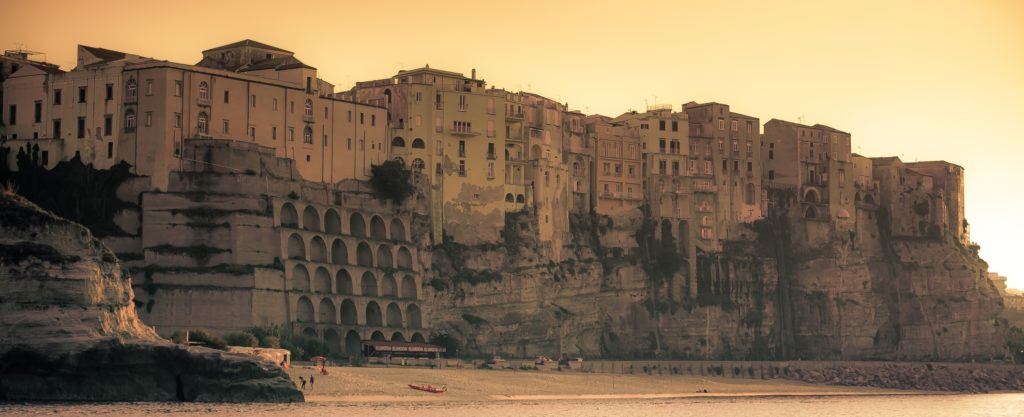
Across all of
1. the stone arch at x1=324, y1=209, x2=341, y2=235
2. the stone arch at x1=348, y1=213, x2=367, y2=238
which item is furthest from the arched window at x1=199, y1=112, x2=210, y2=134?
the stone arch at x1=348, y1=213, x2=367, y2=238

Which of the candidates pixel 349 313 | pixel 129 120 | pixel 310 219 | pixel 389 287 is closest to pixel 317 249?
pixel 310 219

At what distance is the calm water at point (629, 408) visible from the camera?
74.8m

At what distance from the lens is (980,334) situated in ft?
482

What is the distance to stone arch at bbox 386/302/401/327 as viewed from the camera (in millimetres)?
108750

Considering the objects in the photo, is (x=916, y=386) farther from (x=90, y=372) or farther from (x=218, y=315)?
(x=90, y=372)

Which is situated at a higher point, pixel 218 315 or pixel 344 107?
pixel 344 107

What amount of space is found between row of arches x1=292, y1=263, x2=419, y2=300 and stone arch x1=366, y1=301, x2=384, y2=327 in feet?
2.19

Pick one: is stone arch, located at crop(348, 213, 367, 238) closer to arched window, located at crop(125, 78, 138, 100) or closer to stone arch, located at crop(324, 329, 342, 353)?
stone arch, located at crop(324, 329, 342, 353)

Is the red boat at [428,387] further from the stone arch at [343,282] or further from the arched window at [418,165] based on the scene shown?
the arched window at [418,165]

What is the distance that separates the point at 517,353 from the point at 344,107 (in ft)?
62.2

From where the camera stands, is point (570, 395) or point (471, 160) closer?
point (570, 395)

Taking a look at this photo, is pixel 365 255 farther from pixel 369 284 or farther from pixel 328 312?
pixel 328 312

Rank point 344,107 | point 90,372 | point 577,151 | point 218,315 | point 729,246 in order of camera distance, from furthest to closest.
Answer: point 729,246 → point 577,151 → point 344,107 → point 218,315 → point 90,372

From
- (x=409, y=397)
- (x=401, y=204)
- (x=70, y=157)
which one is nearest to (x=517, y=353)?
(x=401, y=204)
